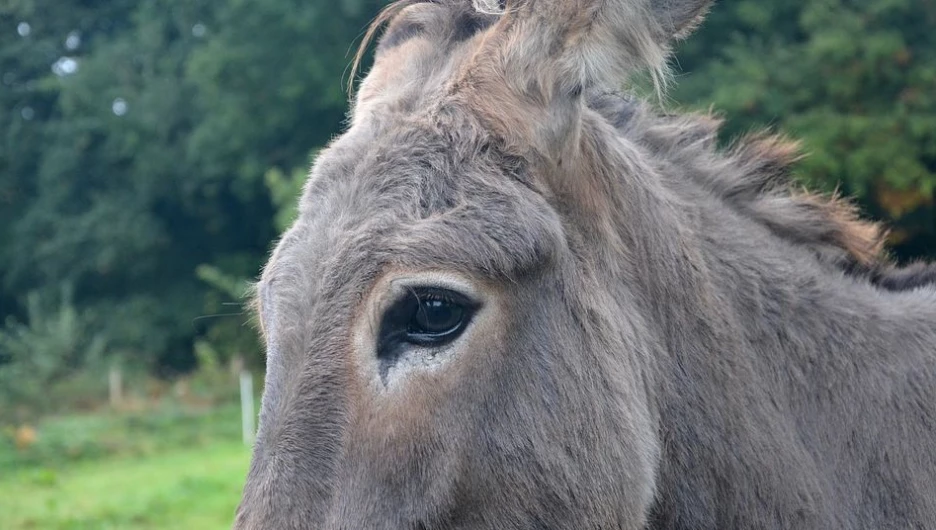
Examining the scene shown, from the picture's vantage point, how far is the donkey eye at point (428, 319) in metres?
2.14

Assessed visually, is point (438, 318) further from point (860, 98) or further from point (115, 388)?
point (115, 388)

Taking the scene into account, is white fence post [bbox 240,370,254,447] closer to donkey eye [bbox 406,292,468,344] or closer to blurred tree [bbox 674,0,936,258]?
blurred tree [bbox 674,0,936,258]

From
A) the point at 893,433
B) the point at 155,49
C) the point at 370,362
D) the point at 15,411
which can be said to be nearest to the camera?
the point at 370,362

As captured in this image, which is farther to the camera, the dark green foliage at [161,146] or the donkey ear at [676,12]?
the dark green foliage at [161,146]

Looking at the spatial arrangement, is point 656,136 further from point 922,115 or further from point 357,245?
point 922,115

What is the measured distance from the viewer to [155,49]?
32625mm

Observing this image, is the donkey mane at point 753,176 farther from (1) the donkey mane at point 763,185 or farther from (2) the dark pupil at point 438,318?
(2) the dark pupil at point 438,318

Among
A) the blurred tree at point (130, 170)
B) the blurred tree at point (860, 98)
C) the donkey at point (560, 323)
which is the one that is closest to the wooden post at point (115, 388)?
the blurred tree at point (130, 170)

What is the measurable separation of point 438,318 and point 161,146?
33.0m

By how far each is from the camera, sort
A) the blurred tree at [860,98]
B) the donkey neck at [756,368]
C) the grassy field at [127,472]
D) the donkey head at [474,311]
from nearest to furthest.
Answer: the donkey head at [474,311] → the donkey neck at [756,368] → the grassy field at [127,472] → the blurred tree at [860,98]

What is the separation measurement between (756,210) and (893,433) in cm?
75

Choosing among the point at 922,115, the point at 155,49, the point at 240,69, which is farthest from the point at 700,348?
the point at 155,49

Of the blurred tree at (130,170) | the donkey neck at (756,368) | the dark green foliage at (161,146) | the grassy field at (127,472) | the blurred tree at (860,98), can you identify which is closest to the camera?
the donkey neck at (756,368)

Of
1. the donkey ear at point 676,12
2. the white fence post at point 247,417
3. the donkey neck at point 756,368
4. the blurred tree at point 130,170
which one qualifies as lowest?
the blurred tree at point 130,170
